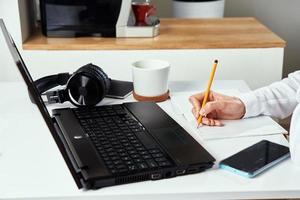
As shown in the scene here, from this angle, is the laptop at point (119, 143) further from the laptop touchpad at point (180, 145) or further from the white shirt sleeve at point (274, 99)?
the white shirt sleeve at point (274, 99)

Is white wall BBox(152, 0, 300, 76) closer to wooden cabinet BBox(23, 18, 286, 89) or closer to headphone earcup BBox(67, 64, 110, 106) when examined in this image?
wooden cabinet BBox(23, 18, 286, 89)

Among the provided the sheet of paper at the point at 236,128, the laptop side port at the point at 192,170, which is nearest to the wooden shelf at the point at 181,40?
the sheet of paper at the point at 236,128

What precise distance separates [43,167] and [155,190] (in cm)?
24

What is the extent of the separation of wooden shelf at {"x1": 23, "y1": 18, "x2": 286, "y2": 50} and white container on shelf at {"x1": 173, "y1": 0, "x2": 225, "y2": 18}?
384mm

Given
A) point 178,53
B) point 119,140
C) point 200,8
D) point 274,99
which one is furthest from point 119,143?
point 200,8

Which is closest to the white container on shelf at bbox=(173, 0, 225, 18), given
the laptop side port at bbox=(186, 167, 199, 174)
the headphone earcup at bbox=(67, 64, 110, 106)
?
the headphone earcup at bbox=(67, 64, 110, 106)

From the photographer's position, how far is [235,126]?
1.21 m

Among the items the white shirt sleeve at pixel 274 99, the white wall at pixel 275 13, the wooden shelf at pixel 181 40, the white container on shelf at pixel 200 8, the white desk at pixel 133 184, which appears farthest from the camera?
the white wall at pixel 275 13

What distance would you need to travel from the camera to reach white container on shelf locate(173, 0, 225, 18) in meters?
2.64

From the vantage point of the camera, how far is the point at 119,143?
1.07 metres

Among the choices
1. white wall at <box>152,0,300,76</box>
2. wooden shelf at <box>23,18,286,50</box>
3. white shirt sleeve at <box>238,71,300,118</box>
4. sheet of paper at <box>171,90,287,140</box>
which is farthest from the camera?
white wall at <box>152,0,300,76</box>

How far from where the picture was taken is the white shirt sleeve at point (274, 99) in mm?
1271

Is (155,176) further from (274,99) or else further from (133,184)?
(274,99)

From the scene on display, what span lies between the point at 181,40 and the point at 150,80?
2.47 feet
